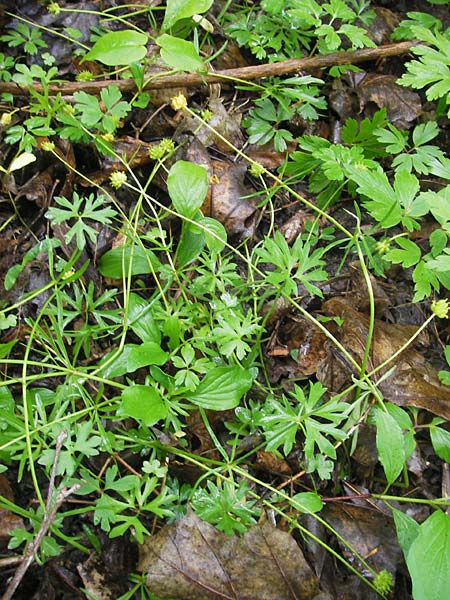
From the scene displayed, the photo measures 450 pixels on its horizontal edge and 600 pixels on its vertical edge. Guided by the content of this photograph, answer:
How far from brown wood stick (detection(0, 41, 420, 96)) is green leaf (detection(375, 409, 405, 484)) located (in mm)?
1511

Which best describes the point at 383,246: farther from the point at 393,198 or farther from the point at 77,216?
the point at 77,216

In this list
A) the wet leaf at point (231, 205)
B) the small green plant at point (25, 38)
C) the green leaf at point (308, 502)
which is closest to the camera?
the green leaf at point (308, 502)

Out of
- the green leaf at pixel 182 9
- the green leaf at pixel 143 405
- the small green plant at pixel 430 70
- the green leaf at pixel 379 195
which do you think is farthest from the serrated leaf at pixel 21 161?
the small green plant at pixel 430 70

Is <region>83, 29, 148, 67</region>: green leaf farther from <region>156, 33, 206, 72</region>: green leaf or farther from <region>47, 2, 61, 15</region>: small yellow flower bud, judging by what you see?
<region>47, 2, 61, 15</region>: small yellow flower bud

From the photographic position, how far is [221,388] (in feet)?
5.61

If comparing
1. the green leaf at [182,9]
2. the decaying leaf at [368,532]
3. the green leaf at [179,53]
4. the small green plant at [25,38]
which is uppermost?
the green leaf at [182,9]

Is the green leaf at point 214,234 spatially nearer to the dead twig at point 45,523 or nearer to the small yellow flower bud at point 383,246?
the small yellow flower bud at point 383,246

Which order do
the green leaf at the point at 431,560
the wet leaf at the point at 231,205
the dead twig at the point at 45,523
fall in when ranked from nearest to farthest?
the dead twig at the point at 45,523 → the green leaf at the point at 431,560 → the wet leaf at the point at 231,205

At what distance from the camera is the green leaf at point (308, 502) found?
5.31ft

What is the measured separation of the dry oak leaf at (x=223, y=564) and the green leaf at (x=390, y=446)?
0.38 m

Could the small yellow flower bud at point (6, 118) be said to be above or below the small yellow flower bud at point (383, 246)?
above

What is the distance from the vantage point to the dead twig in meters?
1.37

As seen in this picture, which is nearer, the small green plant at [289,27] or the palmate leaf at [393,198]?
the palmate leaf at [393,198]

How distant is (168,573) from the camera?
153 cm
